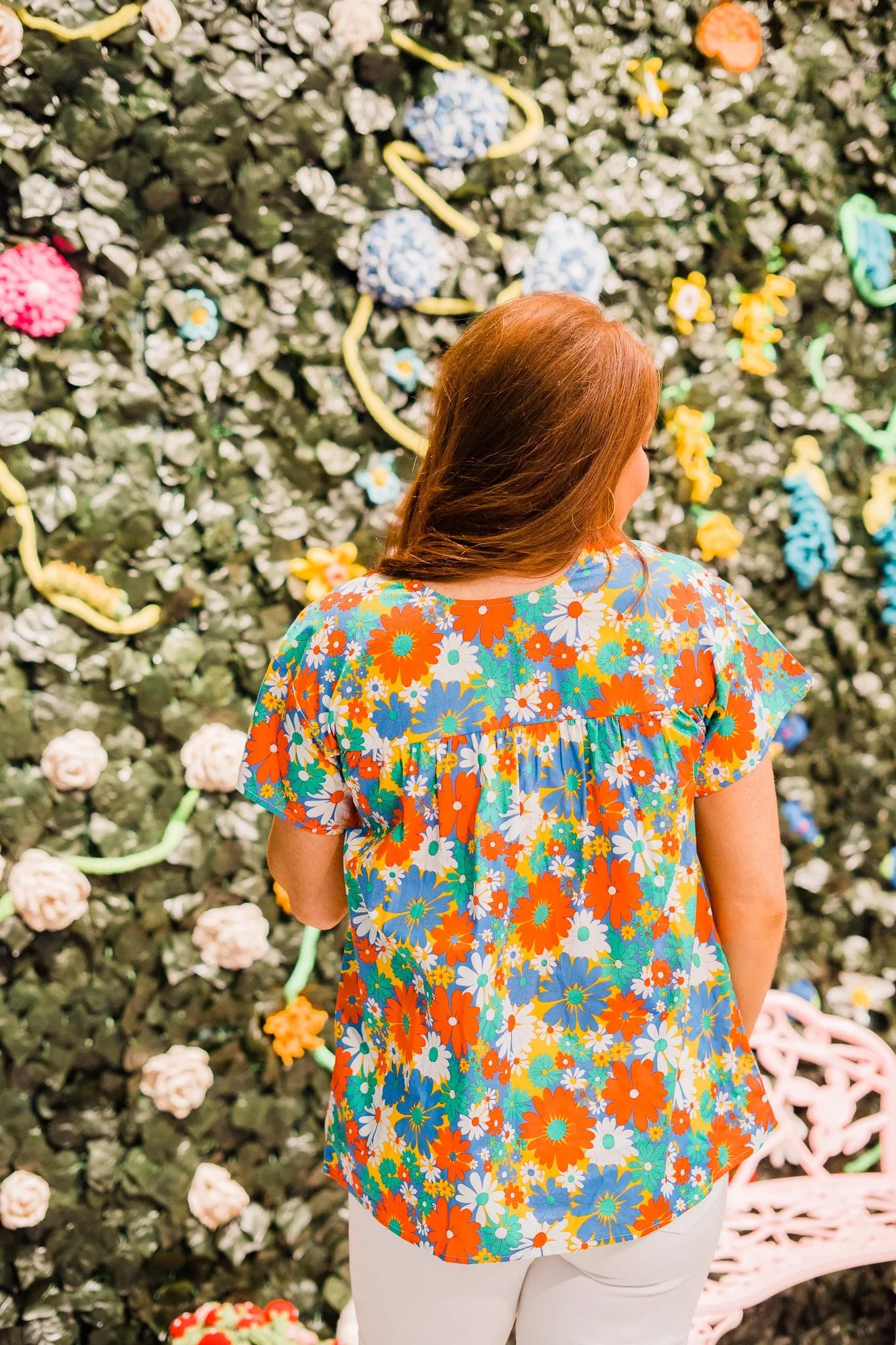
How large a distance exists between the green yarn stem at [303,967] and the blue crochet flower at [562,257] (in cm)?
115

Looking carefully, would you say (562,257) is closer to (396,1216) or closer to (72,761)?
(72,761)

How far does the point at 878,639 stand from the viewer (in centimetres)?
208

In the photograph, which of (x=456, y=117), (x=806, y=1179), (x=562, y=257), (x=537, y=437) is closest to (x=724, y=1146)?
(x=537, y=437)

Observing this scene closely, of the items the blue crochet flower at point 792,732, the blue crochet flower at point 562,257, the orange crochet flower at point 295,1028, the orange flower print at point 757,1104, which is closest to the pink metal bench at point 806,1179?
the blue crochet flower at point 792,732

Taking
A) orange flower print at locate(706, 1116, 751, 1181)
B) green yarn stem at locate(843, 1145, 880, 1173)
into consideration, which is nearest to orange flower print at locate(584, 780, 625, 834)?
orange flower print at locate(706, 1116, 751, 1181)

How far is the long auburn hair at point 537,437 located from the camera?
85cm

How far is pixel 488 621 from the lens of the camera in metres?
0.87

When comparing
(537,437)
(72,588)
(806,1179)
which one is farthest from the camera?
(806,1179)

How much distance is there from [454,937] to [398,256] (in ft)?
4.00

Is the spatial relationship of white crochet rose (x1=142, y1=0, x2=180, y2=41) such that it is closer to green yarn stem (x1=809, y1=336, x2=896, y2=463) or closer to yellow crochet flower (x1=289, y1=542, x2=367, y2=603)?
yellow crochet flower (x1=289, y1=542, x2=367, y2=603)

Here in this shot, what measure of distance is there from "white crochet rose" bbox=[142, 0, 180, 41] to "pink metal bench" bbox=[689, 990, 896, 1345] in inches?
71.8

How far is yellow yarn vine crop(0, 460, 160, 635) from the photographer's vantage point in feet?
5.34

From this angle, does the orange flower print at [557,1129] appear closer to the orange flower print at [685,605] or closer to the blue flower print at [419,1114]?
the blue flower print at [419,1114]

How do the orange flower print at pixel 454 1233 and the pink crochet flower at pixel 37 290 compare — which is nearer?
the orange flower print at pixel 454 1233
